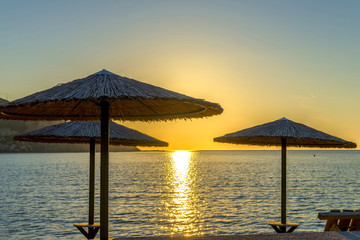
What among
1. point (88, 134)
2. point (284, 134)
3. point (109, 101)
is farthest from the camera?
point (88, 134)

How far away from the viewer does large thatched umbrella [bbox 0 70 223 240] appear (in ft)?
17.0

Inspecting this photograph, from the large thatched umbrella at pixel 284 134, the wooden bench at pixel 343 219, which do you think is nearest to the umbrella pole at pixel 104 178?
the wooden bench at pixel 343 219

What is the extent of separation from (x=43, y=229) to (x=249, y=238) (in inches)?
682

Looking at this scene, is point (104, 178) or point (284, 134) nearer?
point (104, 178)

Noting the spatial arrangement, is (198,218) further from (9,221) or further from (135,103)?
(135,103)

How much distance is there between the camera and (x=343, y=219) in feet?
24.7

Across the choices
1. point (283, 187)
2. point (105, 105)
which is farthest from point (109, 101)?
point (283, 187)

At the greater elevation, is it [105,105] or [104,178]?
[105,105]

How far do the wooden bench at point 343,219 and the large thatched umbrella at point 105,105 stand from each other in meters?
2.52

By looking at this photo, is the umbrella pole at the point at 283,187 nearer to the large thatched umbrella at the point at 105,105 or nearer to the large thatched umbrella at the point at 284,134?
the large thatched umbrella at the point at 284,134

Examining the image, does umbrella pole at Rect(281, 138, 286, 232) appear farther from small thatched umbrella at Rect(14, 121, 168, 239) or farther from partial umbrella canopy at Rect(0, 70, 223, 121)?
partial umbrella canopy at Rect(0, 70, 223, 121)

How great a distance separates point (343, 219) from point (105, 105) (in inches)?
176

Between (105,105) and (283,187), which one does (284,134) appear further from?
(105,105)

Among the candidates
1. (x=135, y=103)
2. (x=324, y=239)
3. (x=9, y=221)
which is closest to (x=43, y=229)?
(x=9, y=221)
